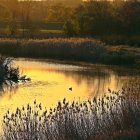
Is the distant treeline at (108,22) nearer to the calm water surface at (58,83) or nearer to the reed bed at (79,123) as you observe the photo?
the calm water surface at (58,83)

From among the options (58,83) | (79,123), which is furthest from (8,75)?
(79,123)

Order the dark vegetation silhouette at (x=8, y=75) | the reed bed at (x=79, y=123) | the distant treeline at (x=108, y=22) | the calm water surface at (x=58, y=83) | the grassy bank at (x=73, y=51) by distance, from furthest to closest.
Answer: the distant treeline at (x=108, y=22), the grassy bank at (x=73, y=51), the dark vegetation silhouette at (x=8, y=75), the calm water surface at (x=58, y=83), the reed bed at (x=79, y=123)

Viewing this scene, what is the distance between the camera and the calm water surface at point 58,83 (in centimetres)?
2081

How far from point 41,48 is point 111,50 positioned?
504cm

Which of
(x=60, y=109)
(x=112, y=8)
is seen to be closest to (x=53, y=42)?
(x=112, y=8)

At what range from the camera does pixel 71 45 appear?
38781mm

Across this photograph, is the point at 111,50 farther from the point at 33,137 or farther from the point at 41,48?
the point at 33,137

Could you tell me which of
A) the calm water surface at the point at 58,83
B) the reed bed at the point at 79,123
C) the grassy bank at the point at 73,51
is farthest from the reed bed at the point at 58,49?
the reed bed at the point at 79,123

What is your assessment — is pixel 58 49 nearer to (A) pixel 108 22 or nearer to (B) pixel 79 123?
(A) pixel 108 22

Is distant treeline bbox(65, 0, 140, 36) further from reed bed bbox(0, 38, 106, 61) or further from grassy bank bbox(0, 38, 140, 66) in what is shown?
reed bed bbox(0, 38, 106, 61)

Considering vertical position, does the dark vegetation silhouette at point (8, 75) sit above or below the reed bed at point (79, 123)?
below

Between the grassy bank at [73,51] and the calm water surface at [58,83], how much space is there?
2932 millimetres

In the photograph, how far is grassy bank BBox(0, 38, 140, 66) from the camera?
37.7 m

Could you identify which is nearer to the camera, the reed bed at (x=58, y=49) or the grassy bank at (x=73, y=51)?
the grassy bank at (x=73, y=51)
